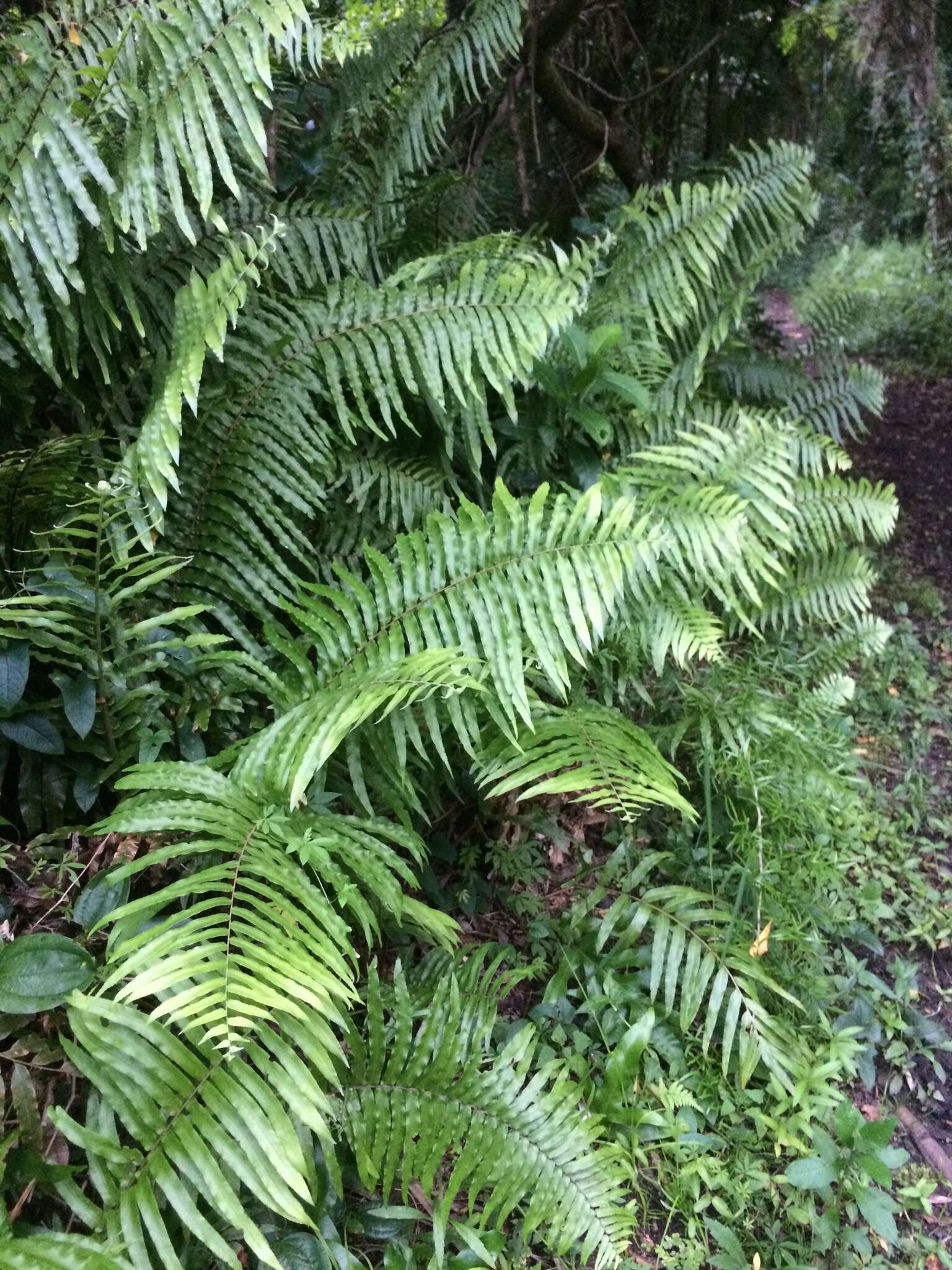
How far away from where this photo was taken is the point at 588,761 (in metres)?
1.75

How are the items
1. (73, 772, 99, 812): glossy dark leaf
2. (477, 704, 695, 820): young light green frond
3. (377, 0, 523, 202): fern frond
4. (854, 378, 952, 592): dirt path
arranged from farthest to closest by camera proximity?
(854, 378, 952, 592): dirt path → (377, 0, 523, 202): fern frond → (477, 704, 695, 820): young light green frond → (73, 772, 99, 812): glossy dark leaf

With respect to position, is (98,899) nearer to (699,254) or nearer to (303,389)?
(303,389)

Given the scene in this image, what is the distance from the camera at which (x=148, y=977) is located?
107cm

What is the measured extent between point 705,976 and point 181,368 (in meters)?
1.75

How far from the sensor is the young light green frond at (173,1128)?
1.04 meters

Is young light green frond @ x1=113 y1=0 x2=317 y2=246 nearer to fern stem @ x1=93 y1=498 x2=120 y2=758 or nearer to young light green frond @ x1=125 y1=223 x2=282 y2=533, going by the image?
young light green frond @ x1=125 y1=223 x2=282 y2=533

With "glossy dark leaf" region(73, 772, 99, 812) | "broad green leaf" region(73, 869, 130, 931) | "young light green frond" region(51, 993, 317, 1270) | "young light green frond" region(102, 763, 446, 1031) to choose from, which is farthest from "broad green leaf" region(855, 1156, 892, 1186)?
"glossy dark leaf" region(73, 772, 99, 812)

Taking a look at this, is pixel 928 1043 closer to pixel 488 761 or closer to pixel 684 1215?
pixel 684 1215

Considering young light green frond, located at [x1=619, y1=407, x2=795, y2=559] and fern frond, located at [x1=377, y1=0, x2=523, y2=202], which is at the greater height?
fern frond, located at [x1=377, y1=0, x2=523, y2=202]

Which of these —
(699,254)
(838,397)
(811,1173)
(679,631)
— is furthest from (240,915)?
(838,397)

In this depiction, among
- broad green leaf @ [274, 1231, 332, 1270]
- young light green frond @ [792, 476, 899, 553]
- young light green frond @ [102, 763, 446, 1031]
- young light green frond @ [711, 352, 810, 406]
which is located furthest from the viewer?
young light green frond @ [711, 352, 810, 406]

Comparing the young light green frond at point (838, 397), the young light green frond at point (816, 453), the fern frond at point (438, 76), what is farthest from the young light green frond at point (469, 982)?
the young light green frond at point (838, 397)

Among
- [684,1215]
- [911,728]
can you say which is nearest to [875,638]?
[911,728]

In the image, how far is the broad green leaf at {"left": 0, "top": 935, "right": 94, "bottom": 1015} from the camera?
1156 mm
